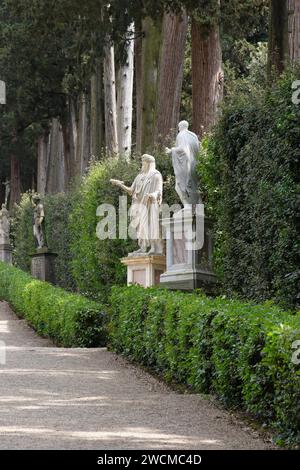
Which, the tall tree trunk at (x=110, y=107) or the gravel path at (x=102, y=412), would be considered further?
the tall tree trunk at (x=110, y=107)

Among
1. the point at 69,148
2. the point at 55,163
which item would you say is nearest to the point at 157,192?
the point at 69,148

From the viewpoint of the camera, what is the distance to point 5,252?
41.0 metres

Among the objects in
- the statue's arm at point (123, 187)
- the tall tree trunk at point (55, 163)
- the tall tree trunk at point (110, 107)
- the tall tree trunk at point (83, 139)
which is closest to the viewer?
the statue's arm at point (123, 187)

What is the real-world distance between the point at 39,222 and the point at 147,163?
1375cm

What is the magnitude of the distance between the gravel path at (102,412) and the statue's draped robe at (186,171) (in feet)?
11.3

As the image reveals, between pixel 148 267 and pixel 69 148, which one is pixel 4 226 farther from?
pixel 148 267

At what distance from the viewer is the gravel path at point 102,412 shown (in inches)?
311

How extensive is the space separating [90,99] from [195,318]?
24692mm

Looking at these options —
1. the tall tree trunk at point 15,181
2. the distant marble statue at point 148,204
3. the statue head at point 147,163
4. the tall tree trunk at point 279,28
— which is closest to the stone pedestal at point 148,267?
the distant marble statue at point 148,204

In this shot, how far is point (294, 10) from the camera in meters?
17.5

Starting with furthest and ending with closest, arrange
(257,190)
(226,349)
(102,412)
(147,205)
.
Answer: (147,205)
(257,190)
(226,349)
(102,412)

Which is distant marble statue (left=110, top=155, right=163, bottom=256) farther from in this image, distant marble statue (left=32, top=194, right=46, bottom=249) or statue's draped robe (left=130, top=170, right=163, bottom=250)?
distant marble statue (left=32, top=194, right=46, bottom=249)

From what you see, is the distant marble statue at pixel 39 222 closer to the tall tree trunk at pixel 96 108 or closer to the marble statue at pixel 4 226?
the tall tree trunk at pixel 96 108
